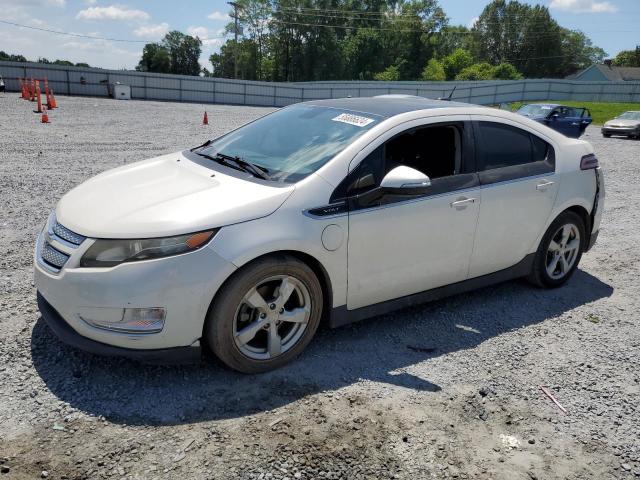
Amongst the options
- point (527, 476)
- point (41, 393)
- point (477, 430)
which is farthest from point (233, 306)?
point (527, 476)

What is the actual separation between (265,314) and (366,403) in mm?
816

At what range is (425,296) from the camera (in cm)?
417

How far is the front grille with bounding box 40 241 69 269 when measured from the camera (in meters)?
3.15

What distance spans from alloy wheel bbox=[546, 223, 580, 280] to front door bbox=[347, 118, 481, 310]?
1.23 metres

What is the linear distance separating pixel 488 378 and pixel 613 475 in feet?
3.11

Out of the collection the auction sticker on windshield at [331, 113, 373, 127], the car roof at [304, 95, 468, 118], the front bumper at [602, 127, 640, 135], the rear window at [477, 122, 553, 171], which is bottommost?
the front bumper at [602, 127, 640, 135]

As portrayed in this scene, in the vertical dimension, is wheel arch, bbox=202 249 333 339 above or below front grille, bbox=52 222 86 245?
below

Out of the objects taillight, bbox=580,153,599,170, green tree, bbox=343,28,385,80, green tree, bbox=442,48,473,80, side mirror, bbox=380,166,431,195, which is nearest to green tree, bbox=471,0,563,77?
green tree, bbox=442,48,473,80

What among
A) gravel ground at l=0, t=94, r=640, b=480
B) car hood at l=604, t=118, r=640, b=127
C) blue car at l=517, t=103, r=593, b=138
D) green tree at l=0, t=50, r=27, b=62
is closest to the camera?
gravel ground at l=0, t=94, r=640, b=480

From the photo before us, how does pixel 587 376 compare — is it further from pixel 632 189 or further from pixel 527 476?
pixel 632 189

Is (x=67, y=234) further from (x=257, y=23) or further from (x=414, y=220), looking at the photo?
(x=257, y=23)

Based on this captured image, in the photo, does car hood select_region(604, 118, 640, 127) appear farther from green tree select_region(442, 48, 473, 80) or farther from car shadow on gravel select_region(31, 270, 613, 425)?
green tree select_region(442, 48, 473, 80)

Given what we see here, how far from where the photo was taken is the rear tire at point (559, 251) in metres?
4.92

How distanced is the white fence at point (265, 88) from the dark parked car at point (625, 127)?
17.5 meters
